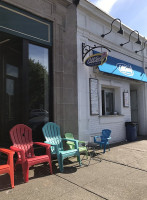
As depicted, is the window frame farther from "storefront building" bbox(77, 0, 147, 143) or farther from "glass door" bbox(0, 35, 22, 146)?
"glass door" bbox(0, 35, 22, 146)

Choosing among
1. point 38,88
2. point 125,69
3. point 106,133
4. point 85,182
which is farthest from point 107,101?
point 85,182

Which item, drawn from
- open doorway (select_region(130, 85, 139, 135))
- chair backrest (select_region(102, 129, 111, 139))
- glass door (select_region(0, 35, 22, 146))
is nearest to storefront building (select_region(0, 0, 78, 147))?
glass door (select_region(0, 35, 22, 146))

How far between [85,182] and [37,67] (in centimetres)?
355

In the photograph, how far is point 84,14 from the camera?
7.02 metres

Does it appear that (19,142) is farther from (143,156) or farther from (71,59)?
(143,156)

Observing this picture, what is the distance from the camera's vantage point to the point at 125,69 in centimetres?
852

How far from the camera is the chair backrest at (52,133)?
4887 mm

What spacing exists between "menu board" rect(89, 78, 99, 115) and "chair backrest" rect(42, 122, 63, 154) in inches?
81.1

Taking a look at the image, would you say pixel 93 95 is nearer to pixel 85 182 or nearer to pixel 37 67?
pixel 37 67

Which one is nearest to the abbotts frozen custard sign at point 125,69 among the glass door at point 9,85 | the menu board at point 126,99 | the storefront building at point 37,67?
the menu board at point 126,99

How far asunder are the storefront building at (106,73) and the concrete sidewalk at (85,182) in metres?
1.96

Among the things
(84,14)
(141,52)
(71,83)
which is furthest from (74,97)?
(141,52)

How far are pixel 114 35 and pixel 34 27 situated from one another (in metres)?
4.59

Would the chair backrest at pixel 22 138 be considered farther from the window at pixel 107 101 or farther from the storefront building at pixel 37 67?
the window at pixel 107 101
